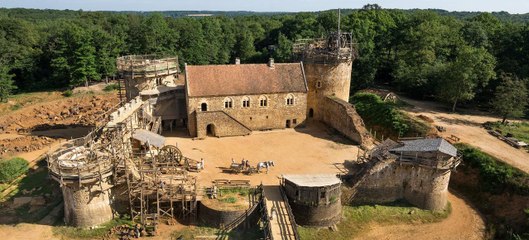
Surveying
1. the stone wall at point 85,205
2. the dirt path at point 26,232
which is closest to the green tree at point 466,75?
the stone wall at point 85,205

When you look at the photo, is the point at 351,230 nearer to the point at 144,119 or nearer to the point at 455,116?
the point at 144,119

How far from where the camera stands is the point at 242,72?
140 feet

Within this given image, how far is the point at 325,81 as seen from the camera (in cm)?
4459

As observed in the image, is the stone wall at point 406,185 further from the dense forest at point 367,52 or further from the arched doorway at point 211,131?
the arched doorway at point 211,131

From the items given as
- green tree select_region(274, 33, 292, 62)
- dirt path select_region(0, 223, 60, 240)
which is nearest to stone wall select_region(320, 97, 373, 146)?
green tree select_region(274, 33, 292, 62)

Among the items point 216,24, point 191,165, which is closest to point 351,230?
point 191,165

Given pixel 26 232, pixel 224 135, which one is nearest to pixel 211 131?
pixel 224 135

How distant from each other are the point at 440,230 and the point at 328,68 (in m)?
21.5

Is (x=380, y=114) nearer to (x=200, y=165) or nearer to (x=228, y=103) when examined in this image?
(x=228, y=103)

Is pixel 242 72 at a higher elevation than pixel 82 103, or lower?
higher

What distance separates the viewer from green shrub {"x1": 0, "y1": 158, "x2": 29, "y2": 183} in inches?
1359

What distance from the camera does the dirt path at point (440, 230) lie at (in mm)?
28109

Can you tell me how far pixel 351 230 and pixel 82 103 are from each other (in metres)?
47.9

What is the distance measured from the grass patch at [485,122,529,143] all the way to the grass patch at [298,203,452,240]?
13555 millimetres
